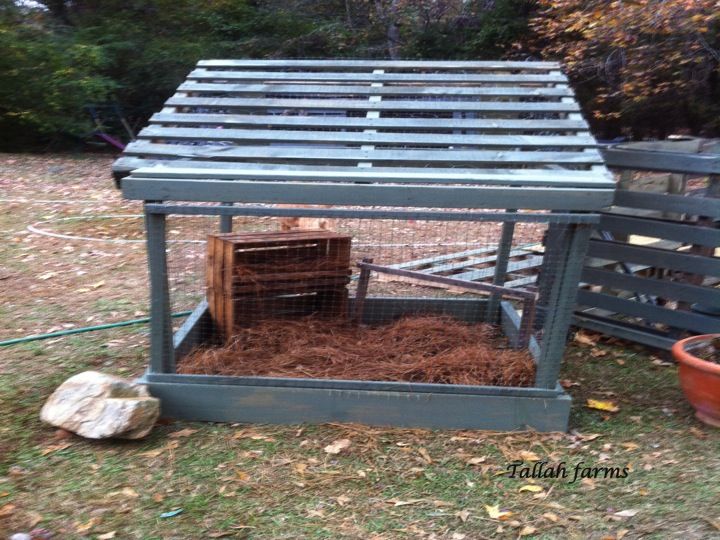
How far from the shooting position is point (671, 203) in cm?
468

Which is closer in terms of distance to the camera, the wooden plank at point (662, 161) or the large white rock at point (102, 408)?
the large white rock at point (102, 408)

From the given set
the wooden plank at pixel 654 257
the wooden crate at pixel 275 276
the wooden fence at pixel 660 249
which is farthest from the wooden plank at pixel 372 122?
the wooden plank at pixel 654 257

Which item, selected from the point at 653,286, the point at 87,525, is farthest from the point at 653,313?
the point at 87,525

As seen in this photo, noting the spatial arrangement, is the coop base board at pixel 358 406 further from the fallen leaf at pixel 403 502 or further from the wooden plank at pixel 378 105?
the wooden plank at pixel 378 105

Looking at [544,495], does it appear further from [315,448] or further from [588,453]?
[315,448]

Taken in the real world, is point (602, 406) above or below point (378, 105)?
below

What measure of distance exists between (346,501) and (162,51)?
15.5 metres

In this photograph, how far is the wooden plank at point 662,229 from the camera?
181 inches

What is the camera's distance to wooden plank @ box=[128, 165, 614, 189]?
3434 millimetres

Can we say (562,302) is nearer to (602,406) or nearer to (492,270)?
(602,406)

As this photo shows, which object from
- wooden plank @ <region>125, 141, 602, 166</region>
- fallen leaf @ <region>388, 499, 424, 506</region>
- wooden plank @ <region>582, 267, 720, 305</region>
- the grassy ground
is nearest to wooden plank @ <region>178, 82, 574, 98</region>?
wooden plank @ <region>125, 141, 602, 166</region>

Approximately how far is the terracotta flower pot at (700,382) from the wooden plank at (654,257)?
2.59 ft

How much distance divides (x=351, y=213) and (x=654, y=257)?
2551mm

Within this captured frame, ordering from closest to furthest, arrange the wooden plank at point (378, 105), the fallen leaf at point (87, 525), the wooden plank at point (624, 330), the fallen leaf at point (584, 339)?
1. the fallen leaf at point (87, 525)
2. the wooden plank at point (378, 105)
3. the wooden plank at point (624, 330)
4. the fallen leaf at point (584, 339)
